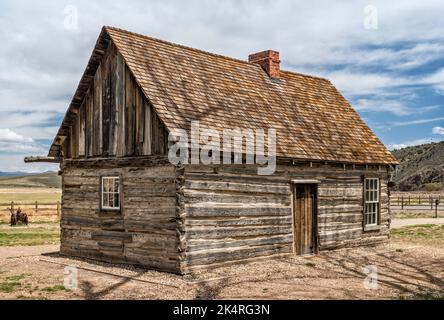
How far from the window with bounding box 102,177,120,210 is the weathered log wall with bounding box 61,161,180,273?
0.18 m

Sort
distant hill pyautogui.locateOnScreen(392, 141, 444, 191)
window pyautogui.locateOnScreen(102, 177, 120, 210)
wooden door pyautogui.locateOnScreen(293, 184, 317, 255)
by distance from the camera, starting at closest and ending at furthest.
Answer: window pyautogui.locateOnScreen(102, 177, 120, 210), wooden door pyautogui.locateOnScreen(293, 184, 317, 255), distant hill pyautogui.locateOnScreen(392, 141, 444, 191)

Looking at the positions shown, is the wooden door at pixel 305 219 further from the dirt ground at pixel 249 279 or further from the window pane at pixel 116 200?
the window pane at pixel 116 200

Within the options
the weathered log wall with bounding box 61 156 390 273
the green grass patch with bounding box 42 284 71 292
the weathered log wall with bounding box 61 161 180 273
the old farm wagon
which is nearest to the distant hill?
the old farm wagon

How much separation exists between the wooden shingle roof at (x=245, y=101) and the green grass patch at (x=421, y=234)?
139 inches

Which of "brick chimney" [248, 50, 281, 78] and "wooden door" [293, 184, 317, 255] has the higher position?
"brick chimney" [248, 50, 281, 78]

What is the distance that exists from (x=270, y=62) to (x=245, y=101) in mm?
3443

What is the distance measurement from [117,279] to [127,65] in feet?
18.0

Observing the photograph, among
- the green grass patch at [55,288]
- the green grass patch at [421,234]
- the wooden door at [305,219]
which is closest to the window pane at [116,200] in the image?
the green grass patch at [55,288]

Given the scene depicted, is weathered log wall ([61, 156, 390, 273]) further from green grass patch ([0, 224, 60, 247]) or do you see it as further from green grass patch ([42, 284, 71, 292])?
green grass patch ([0, 224, 60, 247])

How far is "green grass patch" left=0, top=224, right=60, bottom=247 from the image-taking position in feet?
68.7

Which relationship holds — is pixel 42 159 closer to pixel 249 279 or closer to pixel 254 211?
pixel 254 211
